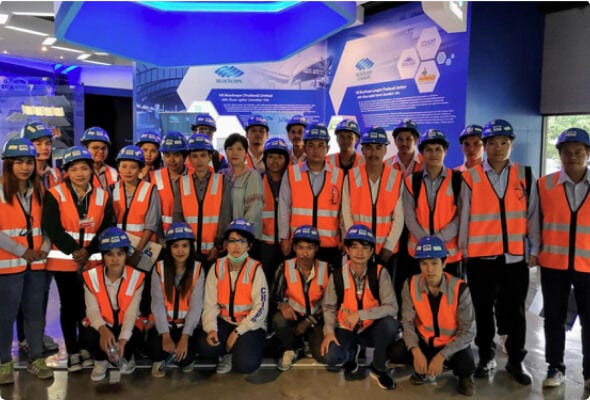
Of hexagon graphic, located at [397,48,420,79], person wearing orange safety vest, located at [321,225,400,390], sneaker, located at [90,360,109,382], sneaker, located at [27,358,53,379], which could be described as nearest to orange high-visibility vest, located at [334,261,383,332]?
person wearing orange safety vest, located at [321,225,400,390]

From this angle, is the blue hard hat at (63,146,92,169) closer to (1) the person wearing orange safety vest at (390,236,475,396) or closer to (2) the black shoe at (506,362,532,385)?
(1) the person wearing orange safety vest at (390,236,475,396)

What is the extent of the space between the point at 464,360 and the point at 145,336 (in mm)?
2362

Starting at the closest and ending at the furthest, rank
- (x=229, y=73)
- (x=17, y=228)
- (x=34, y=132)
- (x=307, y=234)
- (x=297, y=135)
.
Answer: (x=17, y=228)
(x=307, y=234)
(x=34, y=132)
(x=297, y=135)
(x=229, y=73)

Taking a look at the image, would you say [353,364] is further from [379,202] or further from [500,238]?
[500,238]

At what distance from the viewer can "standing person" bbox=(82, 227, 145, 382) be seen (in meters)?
3.34

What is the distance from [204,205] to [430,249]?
1.78 metres

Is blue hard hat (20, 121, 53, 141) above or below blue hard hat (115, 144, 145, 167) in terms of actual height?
above

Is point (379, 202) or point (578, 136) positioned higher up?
point (578, 136)

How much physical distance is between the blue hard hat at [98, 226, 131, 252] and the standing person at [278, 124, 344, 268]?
1.23m

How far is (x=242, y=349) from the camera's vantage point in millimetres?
3445

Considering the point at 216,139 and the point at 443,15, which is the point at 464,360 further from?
the point at 216,139

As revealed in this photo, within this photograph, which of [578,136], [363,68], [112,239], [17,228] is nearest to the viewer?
[578,136]

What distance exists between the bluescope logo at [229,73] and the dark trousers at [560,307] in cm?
666

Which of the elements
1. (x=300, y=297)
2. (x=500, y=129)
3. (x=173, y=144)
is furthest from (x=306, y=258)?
(x=500, y=129)
